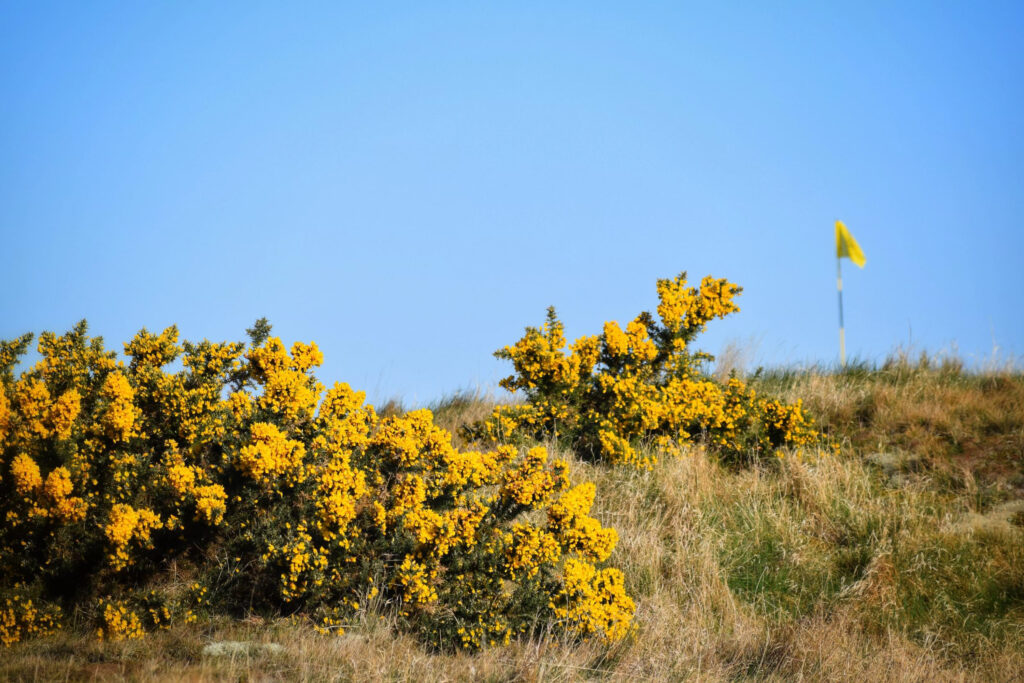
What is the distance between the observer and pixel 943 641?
6227 millimetres

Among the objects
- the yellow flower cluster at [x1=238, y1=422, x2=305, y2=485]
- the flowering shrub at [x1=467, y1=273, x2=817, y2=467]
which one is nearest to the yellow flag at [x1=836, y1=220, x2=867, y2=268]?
the flowering shrub at [x1=467, y1=273, x2=817, y2=467]

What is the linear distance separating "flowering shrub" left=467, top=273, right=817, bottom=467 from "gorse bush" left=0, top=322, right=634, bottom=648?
2.23 m

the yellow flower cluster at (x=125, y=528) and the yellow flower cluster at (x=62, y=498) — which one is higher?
the yellow flower cluster at (x=62, y=498)

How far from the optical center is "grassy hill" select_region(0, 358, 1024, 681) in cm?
481

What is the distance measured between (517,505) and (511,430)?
220 cm

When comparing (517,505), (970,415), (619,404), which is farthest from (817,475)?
(517,505)

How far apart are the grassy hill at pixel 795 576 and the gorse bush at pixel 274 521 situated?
21cm

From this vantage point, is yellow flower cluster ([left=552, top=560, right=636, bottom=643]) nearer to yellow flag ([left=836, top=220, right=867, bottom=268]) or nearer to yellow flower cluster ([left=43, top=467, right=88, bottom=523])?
yellow flower cluster ([left=43, top=467, right=88, bottom=523])

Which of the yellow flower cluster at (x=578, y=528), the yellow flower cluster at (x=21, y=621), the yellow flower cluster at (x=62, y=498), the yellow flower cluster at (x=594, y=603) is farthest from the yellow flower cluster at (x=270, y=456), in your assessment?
the yellow flower cluster at (x=594, y=603)

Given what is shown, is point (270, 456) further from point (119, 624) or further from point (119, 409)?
point (119, 624)

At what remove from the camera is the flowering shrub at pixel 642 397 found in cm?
830

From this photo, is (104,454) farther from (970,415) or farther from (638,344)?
(970,415)

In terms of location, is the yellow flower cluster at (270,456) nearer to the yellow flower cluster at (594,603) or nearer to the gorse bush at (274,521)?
the gorse bush at (274,521)

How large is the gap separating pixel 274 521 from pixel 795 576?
164 inches
